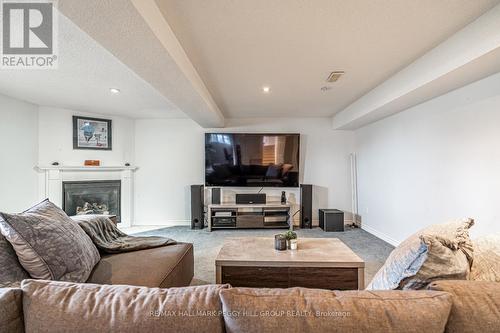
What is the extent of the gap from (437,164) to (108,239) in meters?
3.67

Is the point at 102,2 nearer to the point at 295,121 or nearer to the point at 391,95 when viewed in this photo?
the point at 391,95

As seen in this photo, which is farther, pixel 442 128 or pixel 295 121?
pixel 295 121

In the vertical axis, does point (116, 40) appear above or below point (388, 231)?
above

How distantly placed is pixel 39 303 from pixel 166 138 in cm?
463

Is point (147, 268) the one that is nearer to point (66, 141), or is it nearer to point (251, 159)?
point (251, 159)

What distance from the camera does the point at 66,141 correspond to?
170 inches

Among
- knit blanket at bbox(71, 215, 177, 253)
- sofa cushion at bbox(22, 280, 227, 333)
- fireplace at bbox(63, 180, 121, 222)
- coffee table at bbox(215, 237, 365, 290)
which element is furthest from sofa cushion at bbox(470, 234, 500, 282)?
fireplace at bbox(63, 180, 121, 222)

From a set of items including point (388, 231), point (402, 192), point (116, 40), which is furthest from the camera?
point (388, 231)

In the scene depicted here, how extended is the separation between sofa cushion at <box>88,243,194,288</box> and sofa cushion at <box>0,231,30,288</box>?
0.41 meters

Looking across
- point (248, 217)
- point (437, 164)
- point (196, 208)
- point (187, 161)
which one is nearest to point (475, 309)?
point (437, 164)

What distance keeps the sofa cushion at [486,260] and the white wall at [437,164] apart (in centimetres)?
146

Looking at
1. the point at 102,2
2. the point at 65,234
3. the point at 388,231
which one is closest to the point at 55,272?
the point at 65,234

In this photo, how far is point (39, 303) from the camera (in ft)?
2.33

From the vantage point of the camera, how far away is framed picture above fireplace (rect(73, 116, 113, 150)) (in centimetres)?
442
